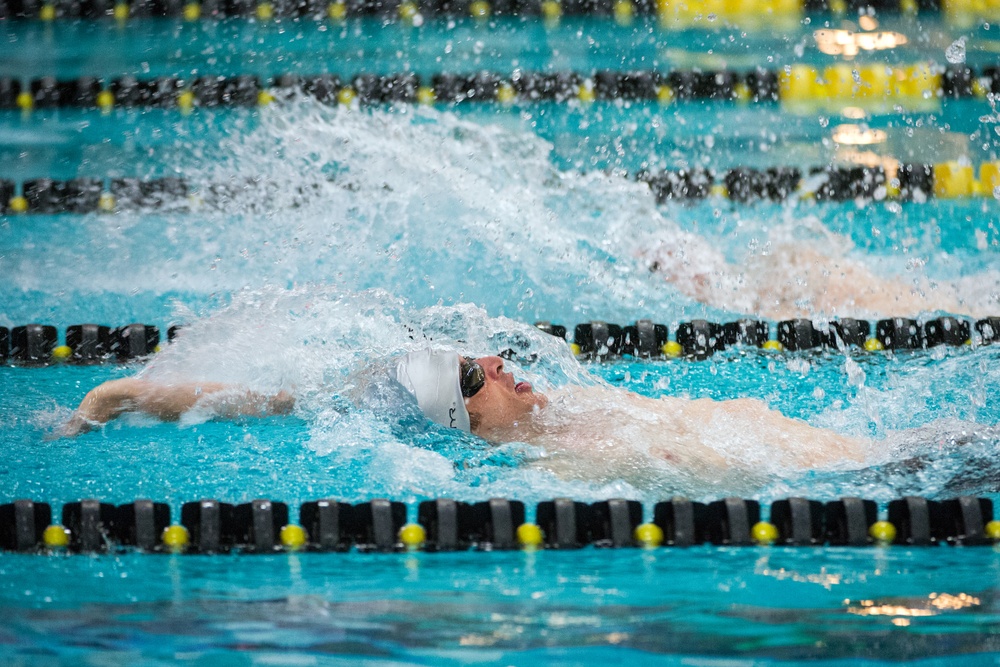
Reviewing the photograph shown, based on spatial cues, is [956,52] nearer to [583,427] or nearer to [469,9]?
[469,9]

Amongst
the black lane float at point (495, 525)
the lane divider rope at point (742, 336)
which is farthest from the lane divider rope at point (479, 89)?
the black lane float at point (495, 525)

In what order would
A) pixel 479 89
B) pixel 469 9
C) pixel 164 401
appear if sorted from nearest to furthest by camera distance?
pixel 164 401, pixel 479 89, pixel 469 9

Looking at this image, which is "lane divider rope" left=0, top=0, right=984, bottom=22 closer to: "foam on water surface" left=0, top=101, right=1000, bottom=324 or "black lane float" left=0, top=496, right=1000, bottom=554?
"foam on water surface" left=0, top=101, right=1000, bottom=324

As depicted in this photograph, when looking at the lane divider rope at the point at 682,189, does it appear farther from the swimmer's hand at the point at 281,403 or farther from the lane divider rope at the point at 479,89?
the swimmer's hand at the point at 281,403

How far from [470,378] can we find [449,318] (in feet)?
3.17

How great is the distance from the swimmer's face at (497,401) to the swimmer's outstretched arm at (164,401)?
680 millimetres

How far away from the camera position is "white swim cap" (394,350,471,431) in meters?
2.93

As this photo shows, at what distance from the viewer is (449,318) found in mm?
3900

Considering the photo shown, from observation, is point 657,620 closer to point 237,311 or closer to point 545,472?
point 545,472

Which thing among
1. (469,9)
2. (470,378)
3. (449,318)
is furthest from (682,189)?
(470,378)

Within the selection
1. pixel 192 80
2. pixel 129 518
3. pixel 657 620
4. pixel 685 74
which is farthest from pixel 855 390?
pixel 192 80

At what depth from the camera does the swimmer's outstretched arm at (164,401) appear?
301cm

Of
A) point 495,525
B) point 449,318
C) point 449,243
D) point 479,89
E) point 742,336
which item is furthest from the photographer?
point 479,89

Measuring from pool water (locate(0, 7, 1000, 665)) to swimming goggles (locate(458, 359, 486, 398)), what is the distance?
0.57ft
